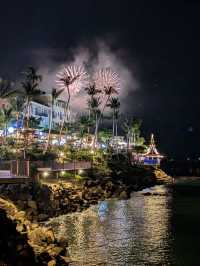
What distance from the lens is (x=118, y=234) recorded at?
4203cm

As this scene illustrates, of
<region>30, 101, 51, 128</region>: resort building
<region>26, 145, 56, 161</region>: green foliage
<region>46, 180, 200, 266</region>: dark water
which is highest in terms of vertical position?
<region>30, 101, 51, 128</region>: resort building

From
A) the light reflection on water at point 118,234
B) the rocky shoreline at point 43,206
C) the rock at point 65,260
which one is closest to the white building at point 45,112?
the rocky shoreline at point 43,206

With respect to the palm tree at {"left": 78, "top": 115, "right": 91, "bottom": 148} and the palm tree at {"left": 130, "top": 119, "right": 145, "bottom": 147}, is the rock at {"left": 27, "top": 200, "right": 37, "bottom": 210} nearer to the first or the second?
the palm tree at {"left": 78, "top": 115, "right": 91, "bottom": 148}

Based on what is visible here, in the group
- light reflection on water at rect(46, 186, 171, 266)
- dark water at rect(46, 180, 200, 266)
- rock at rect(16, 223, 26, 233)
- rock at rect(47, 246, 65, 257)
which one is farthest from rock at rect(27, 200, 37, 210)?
rock at rect(47, 246, 65, 257)

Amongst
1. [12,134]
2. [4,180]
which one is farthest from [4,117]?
[4,180]

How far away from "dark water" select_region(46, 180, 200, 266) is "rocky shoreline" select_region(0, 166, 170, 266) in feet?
5.23

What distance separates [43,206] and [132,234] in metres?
10.5

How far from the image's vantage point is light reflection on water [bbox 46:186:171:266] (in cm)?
3294

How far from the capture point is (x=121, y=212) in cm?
5728

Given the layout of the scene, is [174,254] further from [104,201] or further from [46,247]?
[104,201]

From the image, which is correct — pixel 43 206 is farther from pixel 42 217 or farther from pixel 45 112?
pixel 45 112

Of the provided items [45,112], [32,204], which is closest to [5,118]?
[45,112]

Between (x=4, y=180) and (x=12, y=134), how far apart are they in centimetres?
6827

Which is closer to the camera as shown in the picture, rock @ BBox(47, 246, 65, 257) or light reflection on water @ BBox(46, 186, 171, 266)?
rock @ BBox(47, 246, 65, 257)
